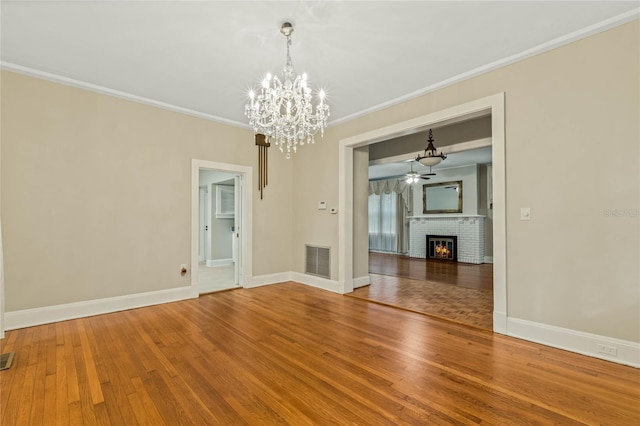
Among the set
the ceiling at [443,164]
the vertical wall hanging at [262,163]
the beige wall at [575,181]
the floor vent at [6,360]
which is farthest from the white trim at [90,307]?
the ceiling at [443,164]

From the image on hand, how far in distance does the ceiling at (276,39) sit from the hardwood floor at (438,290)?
295cm

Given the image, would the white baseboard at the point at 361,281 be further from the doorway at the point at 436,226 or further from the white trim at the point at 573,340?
the white trim at the point at 573,340

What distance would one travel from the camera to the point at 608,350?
8.40 feet

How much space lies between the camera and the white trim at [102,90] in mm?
3355

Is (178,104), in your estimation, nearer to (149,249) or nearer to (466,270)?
(149,249)

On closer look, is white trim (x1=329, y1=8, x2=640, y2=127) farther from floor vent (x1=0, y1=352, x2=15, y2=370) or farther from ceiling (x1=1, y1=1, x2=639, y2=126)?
floor vent (x1=0, y1=352, x2=15, y2=370)

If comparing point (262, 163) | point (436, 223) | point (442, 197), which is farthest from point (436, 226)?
point (262, 163)

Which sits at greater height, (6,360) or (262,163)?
(262,163)

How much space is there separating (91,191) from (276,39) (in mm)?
→ 3099

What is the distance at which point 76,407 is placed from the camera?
192 centimetres

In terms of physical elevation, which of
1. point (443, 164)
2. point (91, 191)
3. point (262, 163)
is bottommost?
point (91, 191)

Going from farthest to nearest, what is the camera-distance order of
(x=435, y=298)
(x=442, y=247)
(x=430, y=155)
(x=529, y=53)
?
(x=442, y=247)
(x=430, y=155)
(x=435, y=298)
(x=529, y=53)

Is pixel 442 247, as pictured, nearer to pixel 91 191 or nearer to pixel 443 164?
pixel 443 164

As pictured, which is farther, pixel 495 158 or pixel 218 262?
pixel 218 262
